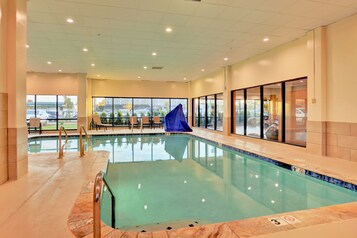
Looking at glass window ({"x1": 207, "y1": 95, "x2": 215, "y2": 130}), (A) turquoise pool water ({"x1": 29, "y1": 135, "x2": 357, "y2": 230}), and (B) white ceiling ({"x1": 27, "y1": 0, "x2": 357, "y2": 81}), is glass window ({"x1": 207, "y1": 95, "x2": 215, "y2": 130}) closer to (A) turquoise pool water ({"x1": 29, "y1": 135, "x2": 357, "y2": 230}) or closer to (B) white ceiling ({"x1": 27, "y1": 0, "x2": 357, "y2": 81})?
(B) white ceiling ({"x1": 27, "y1": 0, "x2": 357, "y2": 81})

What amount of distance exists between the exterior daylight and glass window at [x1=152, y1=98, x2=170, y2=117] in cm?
514

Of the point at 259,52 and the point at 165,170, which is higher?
the point at 259,52

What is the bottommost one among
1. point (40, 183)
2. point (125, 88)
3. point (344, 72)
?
point (40, 183)

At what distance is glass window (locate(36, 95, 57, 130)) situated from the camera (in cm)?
1237

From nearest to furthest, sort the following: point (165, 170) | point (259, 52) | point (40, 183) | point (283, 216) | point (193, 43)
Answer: point (283, 216)
point (40, 183)
point (165, 170)
point (193, 43)
point (259, 52)

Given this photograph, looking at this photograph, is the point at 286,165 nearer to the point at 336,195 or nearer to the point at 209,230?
the point at 336,195

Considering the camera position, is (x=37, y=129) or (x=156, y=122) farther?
(x=156, y=122)

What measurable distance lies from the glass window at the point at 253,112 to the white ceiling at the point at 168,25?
1.55 meters

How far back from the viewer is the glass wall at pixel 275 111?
700 cm

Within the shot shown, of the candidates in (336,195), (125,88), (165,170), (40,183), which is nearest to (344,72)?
(336,195)

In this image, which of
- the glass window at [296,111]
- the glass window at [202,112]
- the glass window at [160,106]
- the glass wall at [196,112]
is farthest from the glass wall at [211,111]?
the glass window at [296,111]

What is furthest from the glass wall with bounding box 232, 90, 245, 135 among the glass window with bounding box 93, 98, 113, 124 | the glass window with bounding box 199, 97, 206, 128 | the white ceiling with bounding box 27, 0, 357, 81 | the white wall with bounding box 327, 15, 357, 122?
the glass window with bounding box 93, 98, 113, 124

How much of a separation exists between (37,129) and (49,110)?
1.18 metres

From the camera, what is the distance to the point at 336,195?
11.7 ft
